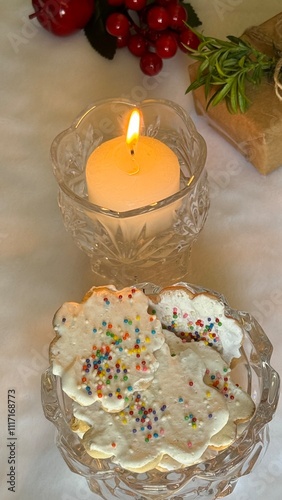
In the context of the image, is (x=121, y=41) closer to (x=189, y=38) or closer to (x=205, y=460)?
(x=189, y=38)

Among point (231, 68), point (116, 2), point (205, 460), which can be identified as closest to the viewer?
point (205, 460)

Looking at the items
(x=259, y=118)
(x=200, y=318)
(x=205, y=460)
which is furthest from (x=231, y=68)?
(x=205, y=460)

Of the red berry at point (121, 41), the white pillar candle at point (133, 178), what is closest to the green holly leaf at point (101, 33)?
the red berry at point (121, 41)

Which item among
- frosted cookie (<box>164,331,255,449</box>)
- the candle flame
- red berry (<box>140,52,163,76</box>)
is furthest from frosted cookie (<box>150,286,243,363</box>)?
red berry (<box>140,52,163,76</box>)

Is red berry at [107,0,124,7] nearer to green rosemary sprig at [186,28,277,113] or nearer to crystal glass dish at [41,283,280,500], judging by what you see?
green rosemary sprig at [186,28,277,113]

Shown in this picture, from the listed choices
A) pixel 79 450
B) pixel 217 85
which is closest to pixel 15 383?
pixel 79 450

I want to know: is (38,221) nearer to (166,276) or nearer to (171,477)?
(166,276)
